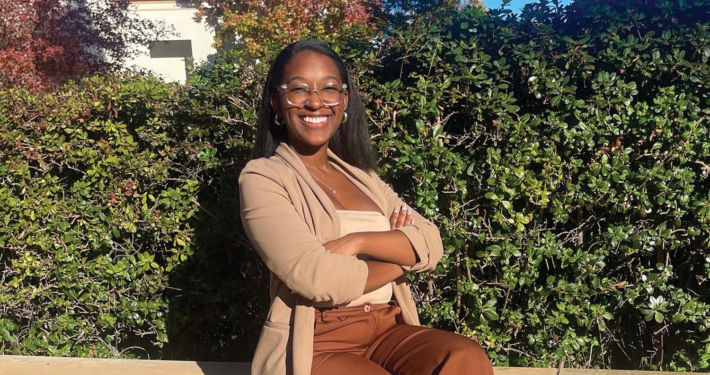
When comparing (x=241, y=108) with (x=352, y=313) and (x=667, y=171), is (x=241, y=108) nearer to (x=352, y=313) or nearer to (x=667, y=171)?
(x=352, y=313)

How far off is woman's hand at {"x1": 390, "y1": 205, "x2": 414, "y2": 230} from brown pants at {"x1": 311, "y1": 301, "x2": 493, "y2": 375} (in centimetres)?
33

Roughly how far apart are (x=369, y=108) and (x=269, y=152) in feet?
3.00

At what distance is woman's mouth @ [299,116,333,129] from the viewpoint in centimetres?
250

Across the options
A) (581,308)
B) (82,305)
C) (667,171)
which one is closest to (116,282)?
(82,305)

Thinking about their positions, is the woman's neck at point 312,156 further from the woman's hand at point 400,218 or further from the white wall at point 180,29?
the white wall at point 180,29

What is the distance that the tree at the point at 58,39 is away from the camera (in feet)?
34.7

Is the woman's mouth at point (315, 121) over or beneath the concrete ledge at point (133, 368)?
over

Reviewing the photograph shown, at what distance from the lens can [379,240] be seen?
93.4 inches

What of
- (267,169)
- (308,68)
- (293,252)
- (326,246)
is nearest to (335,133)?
(308,68)

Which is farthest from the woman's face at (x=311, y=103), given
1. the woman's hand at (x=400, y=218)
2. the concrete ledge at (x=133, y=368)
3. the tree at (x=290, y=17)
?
the tree at (x=290, y=17)

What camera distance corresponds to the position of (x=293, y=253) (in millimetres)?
2137

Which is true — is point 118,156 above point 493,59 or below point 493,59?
below

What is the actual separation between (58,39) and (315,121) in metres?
10.7

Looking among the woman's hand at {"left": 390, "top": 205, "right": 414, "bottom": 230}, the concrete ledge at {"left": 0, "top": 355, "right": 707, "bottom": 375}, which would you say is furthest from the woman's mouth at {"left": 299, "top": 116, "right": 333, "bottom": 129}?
the concrete ledge at {"left": 0, "top": 355, "right": 707, "bottom": 375}
